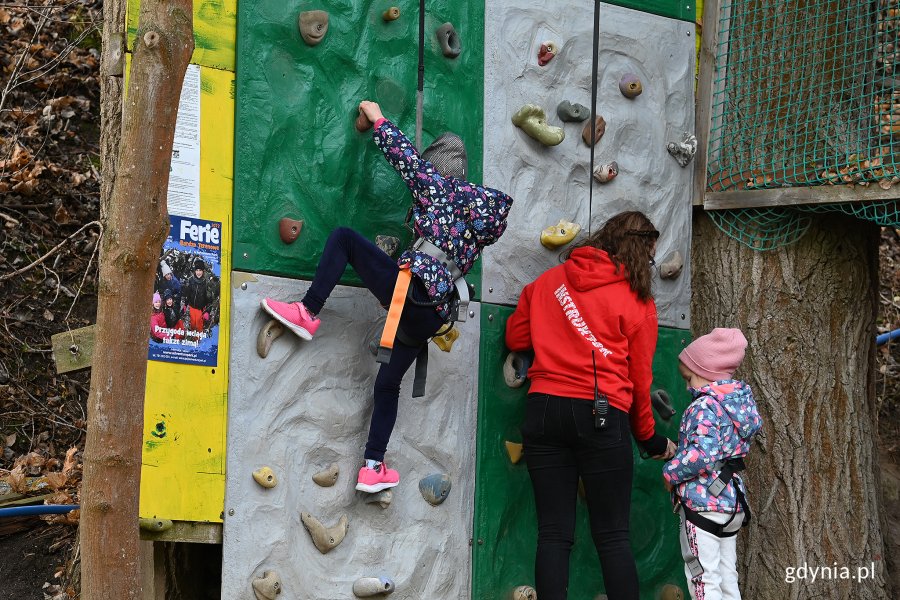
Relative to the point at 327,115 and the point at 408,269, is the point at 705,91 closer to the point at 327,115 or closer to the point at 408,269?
the point at 327,115

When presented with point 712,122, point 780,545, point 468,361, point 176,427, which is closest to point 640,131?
point 712,122

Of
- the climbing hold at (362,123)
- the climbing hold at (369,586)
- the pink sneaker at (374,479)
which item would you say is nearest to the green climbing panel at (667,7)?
the climbing hold at (362,123)

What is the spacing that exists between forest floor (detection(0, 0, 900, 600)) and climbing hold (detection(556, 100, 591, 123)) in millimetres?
2523

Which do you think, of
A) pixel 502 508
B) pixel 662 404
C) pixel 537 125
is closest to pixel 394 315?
pixel 502 508

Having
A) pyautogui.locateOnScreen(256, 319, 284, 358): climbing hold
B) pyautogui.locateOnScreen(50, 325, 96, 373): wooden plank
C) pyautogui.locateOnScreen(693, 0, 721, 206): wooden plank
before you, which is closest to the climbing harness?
pyautogui.locateOnScreen(693, 0, 721, 206): wooden plank

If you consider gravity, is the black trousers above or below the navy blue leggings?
below

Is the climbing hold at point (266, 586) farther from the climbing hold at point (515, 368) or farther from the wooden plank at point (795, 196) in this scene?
the wooden plank at point (795, 196)

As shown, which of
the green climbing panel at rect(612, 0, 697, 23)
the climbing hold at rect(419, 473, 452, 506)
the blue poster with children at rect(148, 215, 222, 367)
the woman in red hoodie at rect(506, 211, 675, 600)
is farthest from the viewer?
the green climbing panel at rect(612, 0, 697, 23)

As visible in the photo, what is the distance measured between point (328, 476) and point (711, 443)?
1588 mm

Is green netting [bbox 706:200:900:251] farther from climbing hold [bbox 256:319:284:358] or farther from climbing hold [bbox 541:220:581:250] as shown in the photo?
climbing hold [bbox 256:319:284:358]

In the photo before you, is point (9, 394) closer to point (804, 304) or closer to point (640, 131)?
point (640, 131)

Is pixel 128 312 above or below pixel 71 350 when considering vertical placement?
above

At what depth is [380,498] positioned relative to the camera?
4645 millimetres

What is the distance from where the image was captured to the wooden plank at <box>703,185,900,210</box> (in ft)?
17.4
